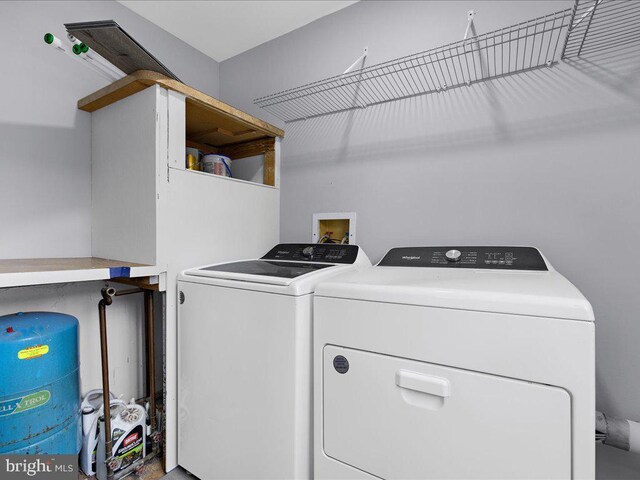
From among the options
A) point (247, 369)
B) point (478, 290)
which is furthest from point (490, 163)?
point (247, 369)

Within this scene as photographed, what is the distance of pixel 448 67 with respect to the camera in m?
1.54

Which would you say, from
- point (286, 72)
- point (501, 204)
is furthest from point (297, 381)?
point (286, 72)

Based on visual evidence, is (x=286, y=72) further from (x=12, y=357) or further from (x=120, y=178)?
(x=12, y=357)

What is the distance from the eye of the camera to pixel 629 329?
4.00 ft

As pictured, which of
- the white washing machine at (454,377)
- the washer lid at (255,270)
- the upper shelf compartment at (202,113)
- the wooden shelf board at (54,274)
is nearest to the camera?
the white washing machine at (454,377)

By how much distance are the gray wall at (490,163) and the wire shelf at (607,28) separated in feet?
0.19

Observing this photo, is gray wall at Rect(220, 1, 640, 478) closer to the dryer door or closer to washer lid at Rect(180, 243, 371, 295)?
washer lid at Rect(180, 243, 371, 295)

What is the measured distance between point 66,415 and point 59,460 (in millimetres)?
179

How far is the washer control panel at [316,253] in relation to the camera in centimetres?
156

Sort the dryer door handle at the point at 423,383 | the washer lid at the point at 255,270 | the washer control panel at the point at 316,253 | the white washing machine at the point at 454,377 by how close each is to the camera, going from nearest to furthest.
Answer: the white washing machine at the point at 454,377
the dryer door handle at the point at 423,383
the washer lid at the point at 255,270
the washer control panel at the point at 316,253

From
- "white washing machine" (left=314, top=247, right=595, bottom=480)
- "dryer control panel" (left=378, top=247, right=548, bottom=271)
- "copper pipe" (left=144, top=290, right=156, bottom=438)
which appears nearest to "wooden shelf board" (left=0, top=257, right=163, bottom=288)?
"copper pipe" (left=144, top=290, right=156, bottom=438)

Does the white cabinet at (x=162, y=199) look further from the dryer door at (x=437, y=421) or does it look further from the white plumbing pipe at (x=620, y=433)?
the white plumbing pipe at (x=620, y=433)

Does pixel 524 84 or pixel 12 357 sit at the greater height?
pixel 524 84

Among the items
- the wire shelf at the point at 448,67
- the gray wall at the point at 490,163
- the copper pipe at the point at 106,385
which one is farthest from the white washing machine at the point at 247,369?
the wire shelf at the point at 448,67
